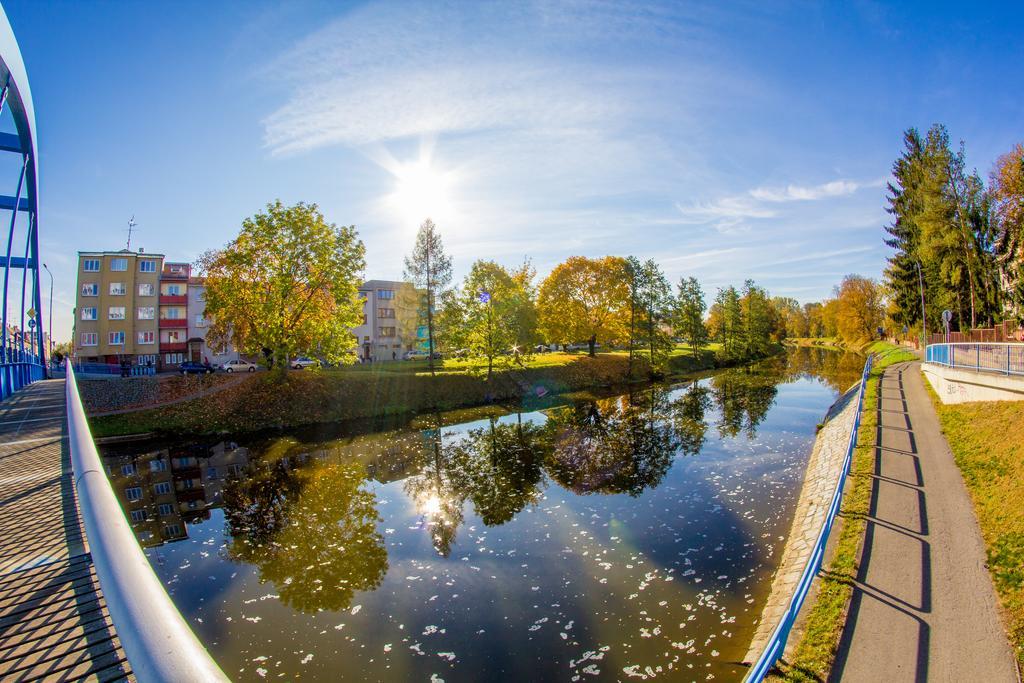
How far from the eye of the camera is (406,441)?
2872cm

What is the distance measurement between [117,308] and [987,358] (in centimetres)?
7715

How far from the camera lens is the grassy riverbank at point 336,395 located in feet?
101

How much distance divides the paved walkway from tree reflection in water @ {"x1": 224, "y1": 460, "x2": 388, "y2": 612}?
1044 cm

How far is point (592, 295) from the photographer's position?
61594mm

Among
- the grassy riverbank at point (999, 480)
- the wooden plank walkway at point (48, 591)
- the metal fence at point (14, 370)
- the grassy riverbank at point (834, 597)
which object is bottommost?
the grassy riverbank at point (834, 597)

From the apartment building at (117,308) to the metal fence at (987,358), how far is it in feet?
232

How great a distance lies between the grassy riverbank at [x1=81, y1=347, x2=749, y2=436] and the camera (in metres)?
30.8

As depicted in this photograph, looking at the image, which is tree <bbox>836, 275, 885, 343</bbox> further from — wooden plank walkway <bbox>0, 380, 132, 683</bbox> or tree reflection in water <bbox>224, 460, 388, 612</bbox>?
wooden plank walkway <bbox>0, 380, 132, 683</bbox>

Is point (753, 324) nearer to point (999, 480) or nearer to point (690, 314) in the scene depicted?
point (690, 314)

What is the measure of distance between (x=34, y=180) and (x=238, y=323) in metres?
12.7

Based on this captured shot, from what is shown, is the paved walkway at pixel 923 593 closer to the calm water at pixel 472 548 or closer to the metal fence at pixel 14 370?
the calm water at pixel 472 548

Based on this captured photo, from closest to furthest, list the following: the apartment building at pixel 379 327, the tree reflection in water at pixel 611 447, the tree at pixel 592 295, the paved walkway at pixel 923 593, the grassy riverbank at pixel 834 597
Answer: the paved walkway at pixel 923 593 → the grassy riverbank at pixel 834 597 → the tree reflection in water at pixel 611 447 → the tree at pixel 592 295 → the apartment building at pixel 379 327

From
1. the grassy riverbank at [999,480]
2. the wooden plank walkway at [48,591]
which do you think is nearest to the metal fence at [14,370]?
the wooden plank walkway at [48,591]

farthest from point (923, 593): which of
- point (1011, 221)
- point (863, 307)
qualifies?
point (863, 307)
